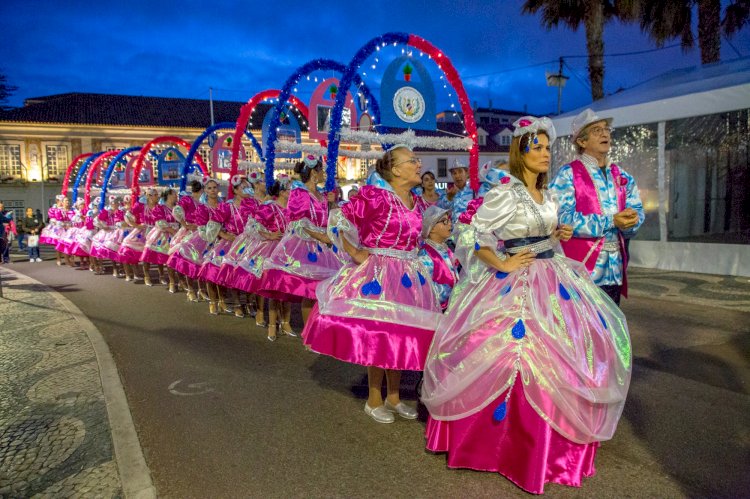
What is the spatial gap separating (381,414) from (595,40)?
616 inches

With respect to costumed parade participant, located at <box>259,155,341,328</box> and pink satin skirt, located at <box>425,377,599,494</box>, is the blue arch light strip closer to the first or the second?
costumed parade participant, located at <box>259,155,341,328</box>

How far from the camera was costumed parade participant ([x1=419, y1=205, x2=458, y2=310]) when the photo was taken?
4277 mm

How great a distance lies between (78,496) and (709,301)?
26.6 ft

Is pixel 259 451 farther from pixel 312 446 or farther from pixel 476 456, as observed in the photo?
pixel 476 456

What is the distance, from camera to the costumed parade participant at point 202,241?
28.8ft

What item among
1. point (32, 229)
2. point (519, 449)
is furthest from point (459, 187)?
point (32, 229)

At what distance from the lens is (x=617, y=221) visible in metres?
3.88

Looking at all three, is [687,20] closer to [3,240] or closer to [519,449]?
[519,449]

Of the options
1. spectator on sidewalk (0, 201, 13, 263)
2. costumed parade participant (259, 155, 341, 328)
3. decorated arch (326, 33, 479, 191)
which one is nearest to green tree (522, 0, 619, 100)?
decorated arch (326, 33, 479, 191)

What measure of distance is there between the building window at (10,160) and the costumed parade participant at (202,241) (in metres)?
40.5

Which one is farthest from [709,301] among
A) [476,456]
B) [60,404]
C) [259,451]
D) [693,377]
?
[60,404]

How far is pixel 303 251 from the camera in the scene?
6.51 metres

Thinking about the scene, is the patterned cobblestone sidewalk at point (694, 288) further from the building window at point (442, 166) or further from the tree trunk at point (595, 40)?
the building window at point (442, 166)

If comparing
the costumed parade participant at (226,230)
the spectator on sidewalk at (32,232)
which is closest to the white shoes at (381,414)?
the costumed parade participant at (226,230)
